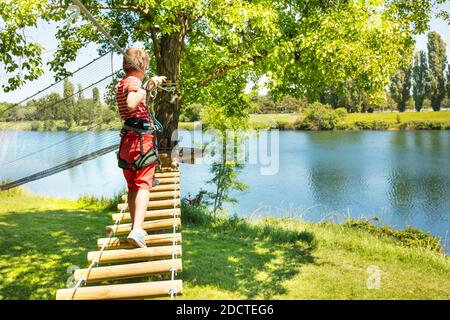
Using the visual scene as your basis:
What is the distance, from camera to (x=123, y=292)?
3.68 meters

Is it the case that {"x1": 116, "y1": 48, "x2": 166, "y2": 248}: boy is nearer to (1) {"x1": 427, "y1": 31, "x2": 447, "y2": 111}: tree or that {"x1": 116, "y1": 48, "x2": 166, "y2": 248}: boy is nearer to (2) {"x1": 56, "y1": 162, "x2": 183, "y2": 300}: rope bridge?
(2) {"x1": 56, "y1": 162, "x2": 183, "y2": 300}: rope bridge

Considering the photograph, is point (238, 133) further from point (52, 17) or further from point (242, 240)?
point (52, 17)

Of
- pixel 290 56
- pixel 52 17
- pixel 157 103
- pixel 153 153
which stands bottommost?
pixel 153 153

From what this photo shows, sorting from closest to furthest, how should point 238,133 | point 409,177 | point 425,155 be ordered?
point 238,133, point 409,177, point 425,155

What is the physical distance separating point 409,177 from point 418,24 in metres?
23.8

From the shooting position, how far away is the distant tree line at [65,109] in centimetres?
802

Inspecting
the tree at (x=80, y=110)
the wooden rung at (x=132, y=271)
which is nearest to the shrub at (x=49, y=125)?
the tree at (x=80, y=110)

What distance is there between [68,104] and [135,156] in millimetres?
4785

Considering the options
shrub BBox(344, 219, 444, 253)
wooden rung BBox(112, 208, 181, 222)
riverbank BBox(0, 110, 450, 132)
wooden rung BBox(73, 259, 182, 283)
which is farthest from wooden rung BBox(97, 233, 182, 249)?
riverbank BBox(0, 110, 450, 132)

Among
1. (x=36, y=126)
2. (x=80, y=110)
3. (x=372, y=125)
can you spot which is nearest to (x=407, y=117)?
(x=372, y=125)

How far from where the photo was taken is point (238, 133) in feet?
81.0

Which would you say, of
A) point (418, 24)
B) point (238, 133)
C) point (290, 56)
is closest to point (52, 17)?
point (290, 56)

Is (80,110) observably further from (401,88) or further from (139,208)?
(401,88)

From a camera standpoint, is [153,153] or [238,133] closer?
[153,153]
